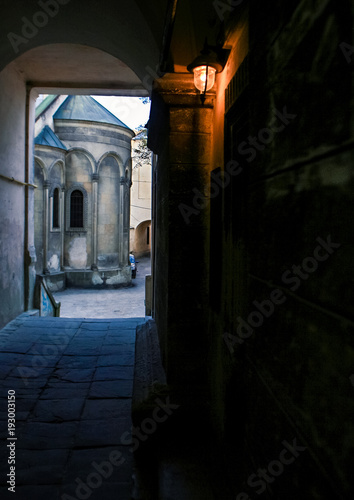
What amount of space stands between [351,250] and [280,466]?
808 millimetres

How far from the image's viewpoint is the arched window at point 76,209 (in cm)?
1991

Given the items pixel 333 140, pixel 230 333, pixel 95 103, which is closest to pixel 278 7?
pixel 333 140

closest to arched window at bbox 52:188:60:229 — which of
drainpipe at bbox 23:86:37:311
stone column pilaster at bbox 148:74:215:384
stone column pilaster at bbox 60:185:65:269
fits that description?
stone column pilaster at bbox 60:185:65:269

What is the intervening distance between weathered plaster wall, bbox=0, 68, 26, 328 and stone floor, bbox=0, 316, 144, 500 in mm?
1262

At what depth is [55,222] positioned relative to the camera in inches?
752

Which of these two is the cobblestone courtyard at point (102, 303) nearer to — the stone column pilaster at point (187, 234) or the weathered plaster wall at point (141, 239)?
→ the stone column pilaster at point (187, 234)

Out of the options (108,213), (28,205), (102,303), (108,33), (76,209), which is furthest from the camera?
(108,213)

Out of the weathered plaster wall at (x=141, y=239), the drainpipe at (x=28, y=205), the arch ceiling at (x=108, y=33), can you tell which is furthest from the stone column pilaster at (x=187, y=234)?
the weathered plaster wall at (x=141, y=239)

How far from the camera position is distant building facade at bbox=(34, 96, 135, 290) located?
61.6 feet

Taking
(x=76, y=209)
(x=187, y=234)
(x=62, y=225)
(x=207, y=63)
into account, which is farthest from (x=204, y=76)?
(x=76, y=209)

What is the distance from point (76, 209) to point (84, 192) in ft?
3.30

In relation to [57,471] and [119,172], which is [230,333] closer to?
[57,471]

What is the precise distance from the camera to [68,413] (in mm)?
3748

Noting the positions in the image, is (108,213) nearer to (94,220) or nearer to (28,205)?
(94,220)
